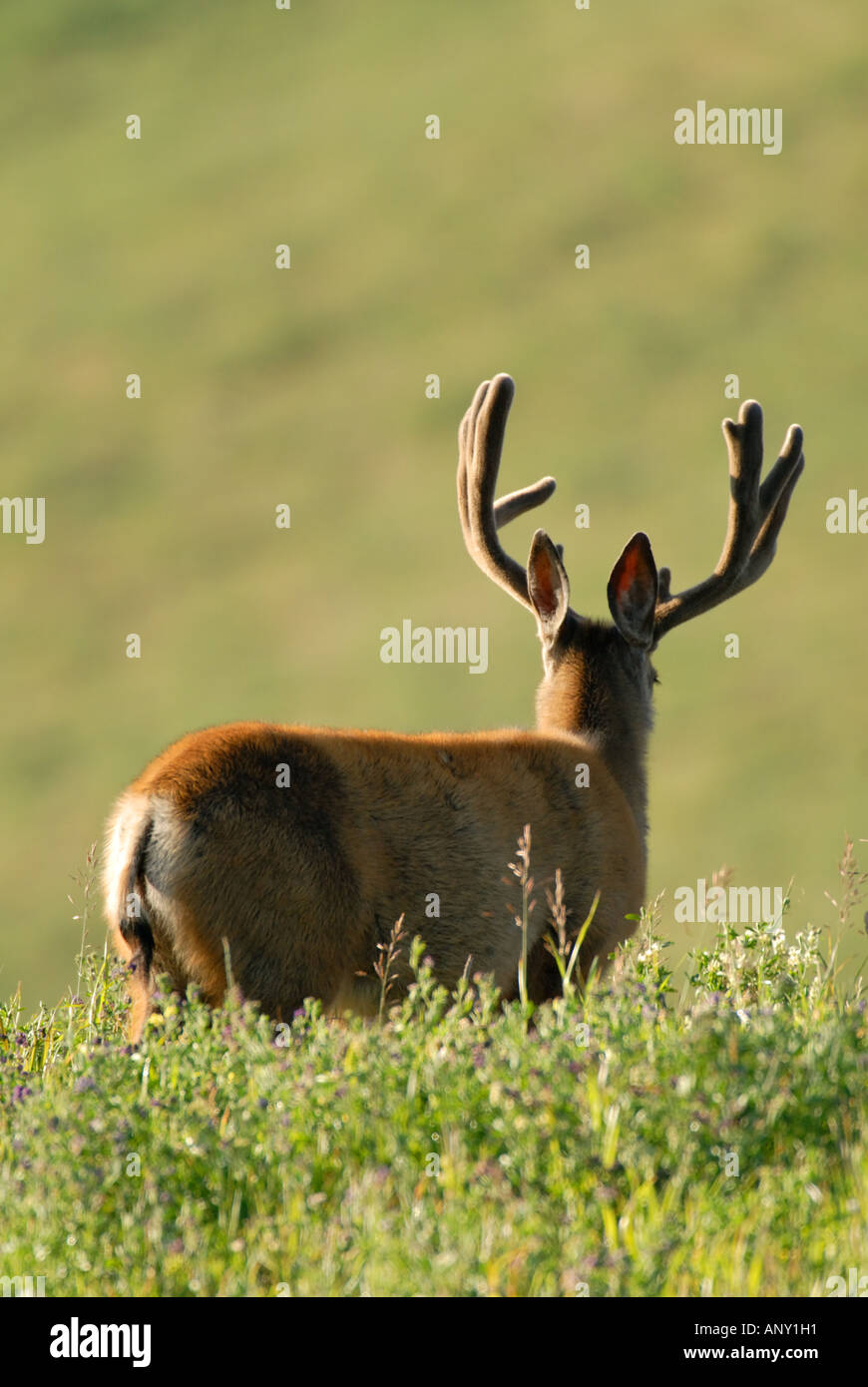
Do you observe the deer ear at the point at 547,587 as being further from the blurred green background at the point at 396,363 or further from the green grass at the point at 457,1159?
the blurred green background at the point at 396,363

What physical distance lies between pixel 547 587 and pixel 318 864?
2.15 meters

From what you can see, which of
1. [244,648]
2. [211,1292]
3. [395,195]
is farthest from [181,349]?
[211,1292]

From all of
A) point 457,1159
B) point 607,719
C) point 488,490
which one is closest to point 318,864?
point 457,1159

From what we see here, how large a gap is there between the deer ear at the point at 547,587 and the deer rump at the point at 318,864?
1.01 meters

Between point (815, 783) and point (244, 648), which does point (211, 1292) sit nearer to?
point (815, 783)

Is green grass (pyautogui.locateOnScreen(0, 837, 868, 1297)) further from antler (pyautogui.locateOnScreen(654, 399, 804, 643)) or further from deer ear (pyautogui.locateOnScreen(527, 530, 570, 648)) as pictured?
antler (pyautogui.locateOnScreen(654, 399, 804, 643))

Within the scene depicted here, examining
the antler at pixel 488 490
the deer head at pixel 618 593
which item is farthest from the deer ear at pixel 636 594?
the antler at pixel 488 490

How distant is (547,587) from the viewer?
7383 millimetres

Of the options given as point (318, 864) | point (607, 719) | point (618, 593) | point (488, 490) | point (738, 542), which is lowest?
point (318, 864)

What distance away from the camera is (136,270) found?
217 ft

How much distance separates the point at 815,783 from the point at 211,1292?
39.4 metres

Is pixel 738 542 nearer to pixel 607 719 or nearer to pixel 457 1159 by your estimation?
pixel 607 719

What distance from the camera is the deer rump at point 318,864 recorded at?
17.9 ft
